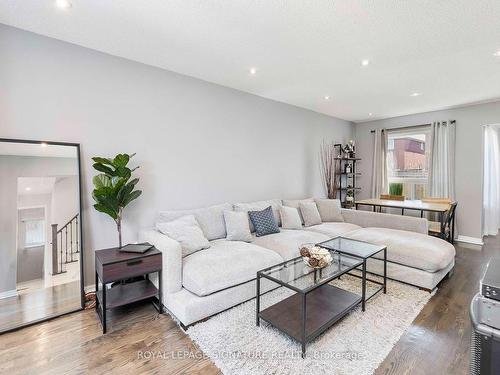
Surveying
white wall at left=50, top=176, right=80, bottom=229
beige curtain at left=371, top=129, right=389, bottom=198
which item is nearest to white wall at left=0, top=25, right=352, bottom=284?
white wall at left=50, top=176, right=80, bottom=229

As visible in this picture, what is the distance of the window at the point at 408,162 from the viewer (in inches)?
208

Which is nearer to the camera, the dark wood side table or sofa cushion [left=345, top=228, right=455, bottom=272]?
the dark wood side table

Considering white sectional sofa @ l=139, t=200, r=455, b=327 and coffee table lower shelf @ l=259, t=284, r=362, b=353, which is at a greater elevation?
white sectional sofa @ l=139, t=200, r=455, b=327

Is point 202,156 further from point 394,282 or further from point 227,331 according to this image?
point 394,282

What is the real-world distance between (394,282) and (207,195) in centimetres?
258

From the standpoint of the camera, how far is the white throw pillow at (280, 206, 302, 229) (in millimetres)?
3764

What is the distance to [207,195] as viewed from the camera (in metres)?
3.53

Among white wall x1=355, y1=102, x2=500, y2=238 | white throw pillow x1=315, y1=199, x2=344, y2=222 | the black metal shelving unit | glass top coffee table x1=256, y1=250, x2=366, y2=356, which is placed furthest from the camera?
the black metal shelving unit

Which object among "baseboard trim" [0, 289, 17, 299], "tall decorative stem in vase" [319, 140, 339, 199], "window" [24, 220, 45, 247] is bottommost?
"baseboard trim" [0, 289, 17, 299]

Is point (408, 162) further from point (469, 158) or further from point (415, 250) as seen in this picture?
point (415, 250)

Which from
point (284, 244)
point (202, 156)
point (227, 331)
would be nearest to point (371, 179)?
point (284, 244)

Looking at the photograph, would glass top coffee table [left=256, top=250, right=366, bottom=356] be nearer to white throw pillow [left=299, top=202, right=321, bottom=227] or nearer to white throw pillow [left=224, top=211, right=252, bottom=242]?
white throw pillow [left=224, top=211, right=252, bottom=242]

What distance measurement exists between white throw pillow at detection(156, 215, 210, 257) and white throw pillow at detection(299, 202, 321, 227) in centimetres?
195

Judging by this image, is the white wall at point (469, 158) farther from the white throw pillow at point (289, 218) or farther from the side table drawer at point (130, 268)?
the side table drawer at point (130, 268)
